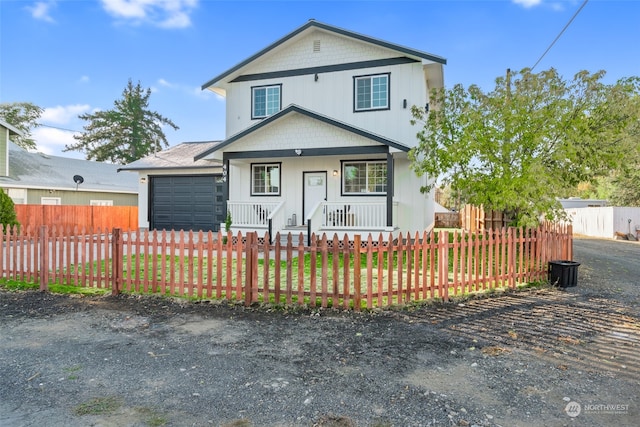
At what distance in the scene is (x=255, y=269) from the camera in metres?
6.55

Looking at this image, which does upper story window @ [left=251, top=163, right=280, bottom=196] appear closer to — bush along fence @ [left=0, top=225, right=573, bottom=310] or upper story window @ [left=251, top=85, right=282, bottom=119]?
upper story window @ [left=251, top=85, right=282, bottom=119]

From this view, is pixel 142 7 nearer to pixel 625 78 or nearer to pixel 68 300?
pixel 68 300

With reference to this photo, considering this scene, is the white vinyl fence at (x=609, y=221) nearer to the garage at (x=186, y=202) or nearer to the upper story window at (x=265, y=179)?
the upper story window at (x=265, y=179)

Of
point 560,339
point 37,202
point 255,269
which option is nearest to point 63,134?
point 37,202

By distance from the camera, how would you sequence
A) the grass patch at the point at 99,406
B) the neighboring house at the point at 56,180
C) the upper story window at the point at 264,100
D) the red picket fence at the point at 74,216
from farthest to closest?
the neighboring house at the point at 56,180, the red picket fence at the point at 74,216, the upper story window at the point at 264,100, the grass patch at the point at 99,406

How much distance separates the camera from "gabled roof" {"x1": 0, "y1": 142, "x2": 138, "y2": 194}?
2291cm

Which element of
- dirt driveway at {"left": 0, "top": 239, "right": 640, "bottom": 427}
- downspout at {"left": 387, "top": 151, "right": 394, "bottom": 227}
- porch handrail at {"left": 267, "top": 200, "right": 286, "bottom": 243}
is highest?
downspout at {"left": 387, "top": 151, "right": 394, "bottom": 227}

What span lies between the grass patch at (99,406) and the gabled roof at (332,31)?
14.0 m

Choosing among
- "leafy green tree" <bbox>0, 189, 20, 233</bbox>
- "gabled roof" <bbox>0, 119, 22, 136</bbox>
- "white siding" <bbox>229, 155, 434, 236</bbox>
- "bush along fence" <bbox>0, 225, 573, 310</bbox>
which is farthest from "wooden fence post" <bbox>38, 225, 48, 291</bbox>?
"gabled roof" <bbox>0, 119, 22, 136</bbox>

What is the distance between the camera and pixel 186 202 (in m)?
19.3

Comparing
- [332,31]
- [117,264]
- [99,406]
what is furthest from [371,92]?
[99,406]

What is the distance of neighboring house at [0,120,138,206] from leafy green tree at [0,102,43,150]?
59.4 feet

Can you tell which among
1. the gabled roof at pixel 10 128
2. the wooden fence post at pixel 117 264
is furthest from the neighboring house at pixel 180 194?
the wooden fence post at pixel 117 264

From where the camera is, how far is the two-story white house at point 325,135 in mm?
13562
